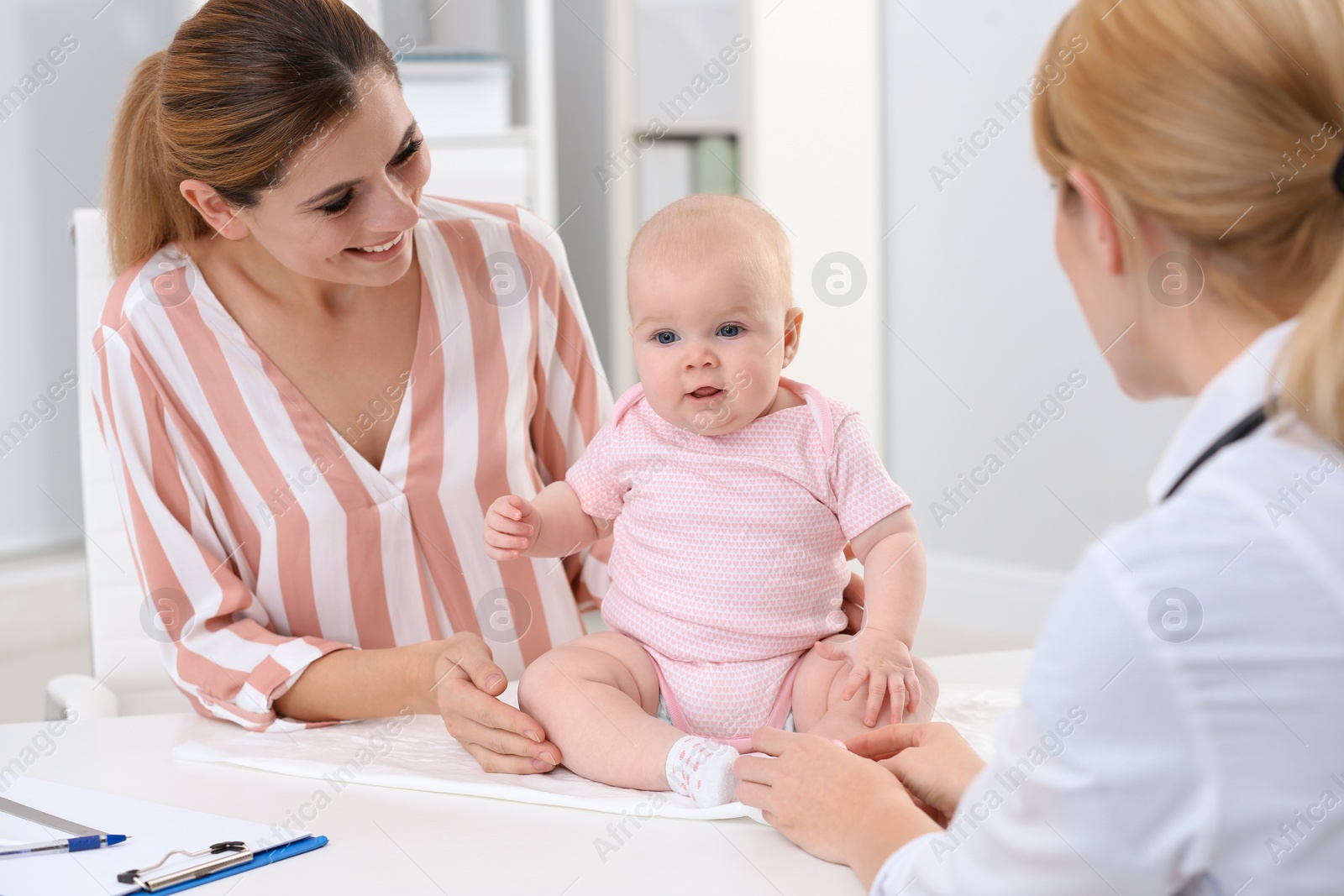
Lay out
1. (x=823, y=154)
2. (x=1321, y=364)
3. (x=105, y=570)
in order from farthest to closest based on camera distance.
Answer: (x=823, y=154)
(x=105, y=570)
(x=1321, y=364)

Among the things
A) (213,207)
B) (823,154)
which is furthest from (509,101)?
(213,207)

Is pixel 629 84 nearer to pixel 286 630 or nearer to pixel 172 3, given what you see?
pixel 172 3

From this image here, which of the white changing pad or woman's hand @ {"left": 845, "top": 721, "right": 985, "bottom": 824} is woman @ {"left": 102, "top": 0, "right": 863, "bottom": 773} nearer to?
the white changing pad

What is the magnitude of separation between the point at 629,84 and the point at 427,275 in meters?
2.16

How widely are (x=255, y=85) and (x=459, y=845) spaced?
0.80 m

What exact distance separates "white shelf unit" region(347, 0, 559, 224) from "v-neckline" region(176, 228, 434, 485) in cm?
175

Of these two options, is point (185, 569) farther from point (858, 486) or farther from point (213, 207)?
point (858, 486)

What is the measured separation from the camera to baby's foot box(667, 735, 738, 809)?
3.11 feet

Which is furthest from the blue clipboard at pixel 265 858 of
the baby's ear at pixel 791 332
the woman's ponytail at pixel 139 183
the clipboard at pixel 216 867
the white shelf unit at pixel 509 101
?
the white shelf unit at pixel 509 101

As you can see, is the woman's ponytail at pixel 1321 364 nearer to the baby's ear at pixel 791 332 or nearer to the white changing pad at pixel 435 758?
the white changing pad at pixel 435 758

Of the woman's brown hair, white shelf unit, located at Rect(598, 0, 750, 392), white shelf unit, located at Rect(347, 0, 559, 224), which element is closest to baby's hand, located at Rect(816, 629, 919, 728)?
the woman's brown hair

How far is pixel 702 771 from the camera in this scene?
960 mm

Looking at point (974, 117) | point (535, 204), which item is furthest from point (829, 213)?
point (535, 204)

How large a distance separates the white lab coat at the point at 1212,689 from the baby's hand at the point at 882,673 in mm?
378
